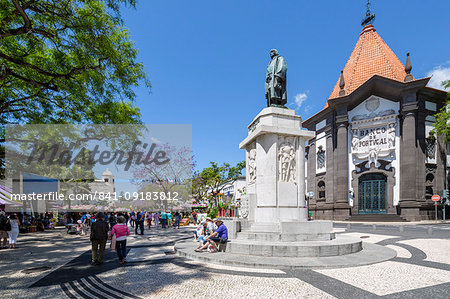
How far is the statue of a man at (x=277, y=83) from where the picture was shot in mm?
10227

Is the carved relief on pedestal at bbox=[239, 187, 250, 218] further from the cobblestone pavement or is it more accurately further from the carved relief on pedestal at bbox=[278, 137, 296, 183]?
the cobblestone pavement

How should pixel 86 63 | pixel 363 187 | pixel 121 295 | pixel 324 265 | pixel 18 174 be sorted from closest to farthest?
1. pixel 121 295
2. pixel 324 265
3. pixel 86 63
4. pixel 18 174
5. pixel 363 187

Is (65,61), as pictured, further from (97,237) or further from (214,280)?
(214,280)

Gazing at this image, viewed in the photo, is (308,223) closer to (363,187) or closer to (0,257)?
(0,257)

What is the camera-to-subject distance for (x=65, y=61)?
36.6ft

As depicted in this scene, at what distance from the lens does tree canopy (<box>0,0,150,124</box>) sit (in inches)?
368

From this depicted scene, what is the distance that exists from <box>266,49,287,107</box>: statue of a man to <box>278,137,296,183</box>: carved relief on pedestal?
1.80m

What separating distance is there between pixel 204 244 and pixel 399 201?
2630 cm

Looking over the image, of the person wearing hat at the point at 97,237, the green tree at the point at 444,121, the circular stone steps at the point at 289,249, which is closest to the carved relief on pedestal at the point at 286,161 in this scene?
the circular stone steps at the point at 289,249

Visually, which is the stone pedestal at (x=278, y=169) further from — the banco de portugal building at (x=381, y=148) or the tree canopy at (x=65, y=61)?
the banco de portugal building at (x=381, y=148)

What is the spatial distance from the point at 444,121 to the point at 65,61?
112 feet

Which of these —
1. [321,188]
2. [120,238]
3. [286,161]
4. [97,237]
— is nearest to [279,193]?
[286,161]

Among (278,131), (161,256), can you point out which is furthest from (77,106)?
(278,131)

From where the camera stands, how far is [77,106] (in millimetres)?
13391
